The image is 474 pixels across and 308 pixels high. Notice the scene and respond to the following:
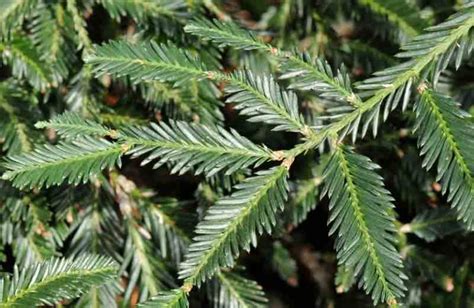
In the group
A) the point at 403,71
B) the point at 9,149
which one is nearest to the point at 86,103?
the point at 9,149

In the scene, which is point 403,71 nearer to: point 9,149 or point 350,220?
point 350,220

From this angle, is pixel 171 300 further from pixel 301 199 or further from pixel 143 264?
pixel 301 199

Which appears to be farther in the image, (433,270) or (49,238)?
(433,270)

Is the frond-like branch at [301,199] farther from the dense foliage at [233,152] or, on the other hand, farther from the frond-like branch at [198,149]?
the frond-like branch at [198,149]

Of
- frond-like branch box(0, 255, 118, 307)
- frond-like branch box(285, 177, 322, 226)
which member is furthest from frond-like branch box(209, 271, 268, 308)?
frond-like branch box(0, 255, 118, 307)

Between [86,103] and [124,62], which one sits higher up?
[124,62]

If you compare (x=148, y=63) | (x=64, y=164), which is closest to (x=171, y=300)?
(x=64, y=164)

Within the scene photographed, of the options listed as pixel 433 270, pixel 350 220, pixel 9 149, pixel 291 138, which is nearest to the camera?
pixel 350 220
